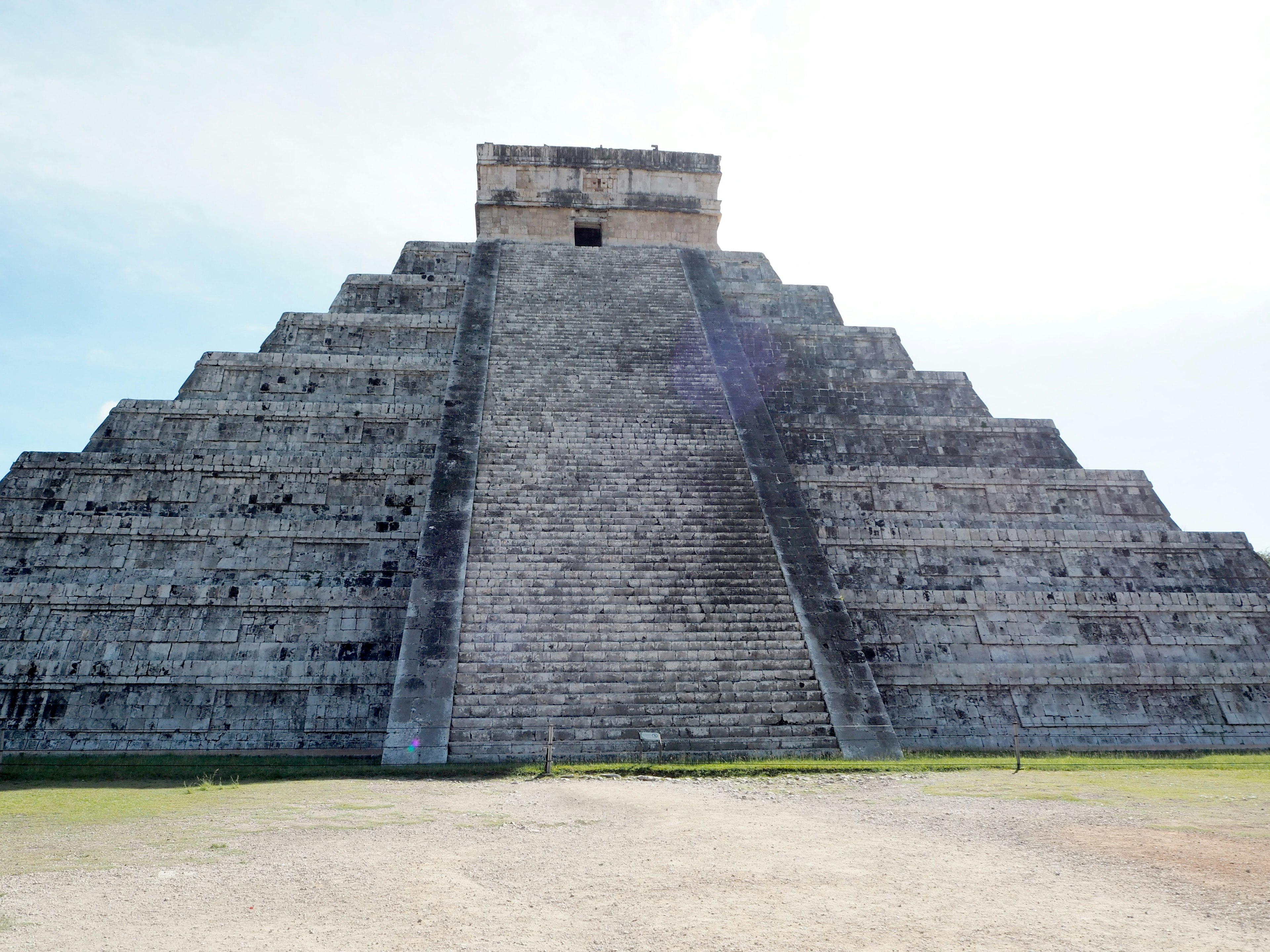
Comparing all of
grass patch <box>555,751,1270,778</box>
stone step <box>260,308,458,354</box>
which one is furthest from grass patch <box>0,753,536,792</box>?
stone step <box>260,308,458,354</box>

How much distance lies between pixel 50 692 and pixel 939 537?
14.3 m

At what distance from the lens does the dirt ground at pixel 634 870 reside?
387cm

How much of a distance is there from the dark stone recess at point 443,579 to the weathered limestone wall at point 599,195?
673cm

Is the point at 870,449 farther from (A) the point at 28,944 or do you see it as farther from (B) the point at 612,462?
(A) the point at 28,944

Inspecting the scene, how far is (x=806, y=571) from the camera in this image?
476 inches

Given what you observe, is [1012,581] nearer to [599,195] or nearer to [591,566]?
[591,566]

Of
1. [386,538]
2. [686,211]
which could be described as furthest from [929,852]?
[686,211]

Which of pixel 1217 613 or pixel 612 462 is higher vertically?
pixel 612 462

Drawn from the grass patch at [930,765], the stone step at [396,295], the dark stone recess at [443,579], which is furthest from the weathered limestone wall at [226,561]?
the grass patch at [930,765]

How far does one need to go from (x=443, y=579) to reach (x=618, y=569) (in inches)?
103

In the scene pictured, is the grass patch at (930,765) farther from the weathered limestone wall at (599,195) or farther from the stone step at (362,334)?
the weathered limestone wall at (599,195)

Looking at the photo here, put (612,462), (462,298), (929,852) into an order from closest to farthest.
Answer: (929,852), (612,462), (462,298)

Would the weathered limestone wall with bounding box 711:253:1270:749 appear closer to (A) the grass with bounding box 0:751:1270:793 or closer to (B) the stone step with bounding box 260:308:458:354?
(A) the grass with bounding box 0:751:1270:793

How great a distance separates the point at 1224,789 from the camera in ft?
26.1
